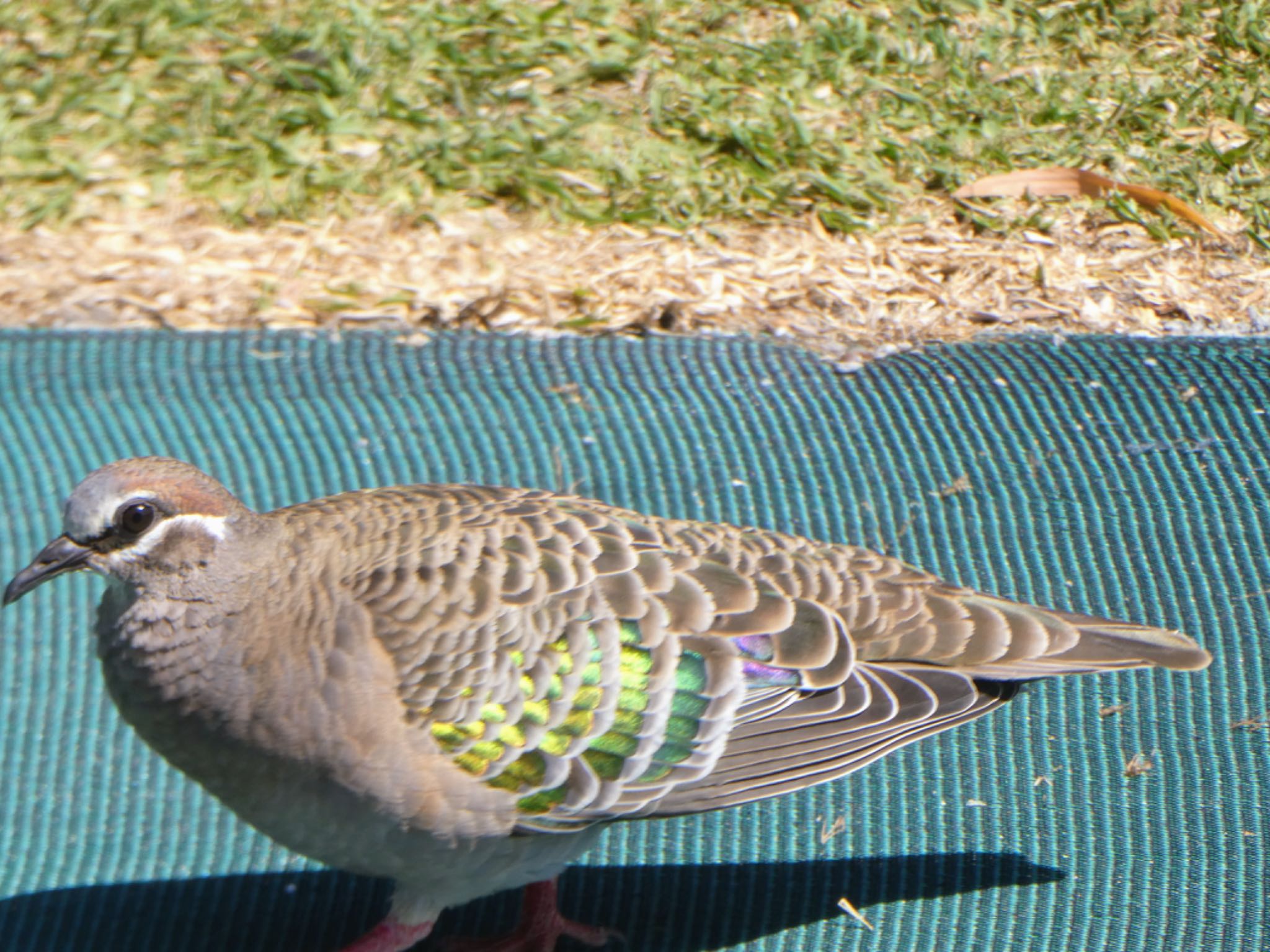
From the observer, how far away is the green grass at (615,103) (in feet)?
18.3

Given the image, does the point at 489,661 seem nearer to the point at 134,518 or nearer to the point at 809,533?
the point at 134,518

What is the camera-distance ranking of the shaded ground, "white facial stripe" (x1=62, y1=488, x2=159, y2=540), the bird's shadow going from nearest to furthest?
"white facial stripe" (x1=62, y1=488, x2=159, y2=540), the bird's shadow, the shaded ground

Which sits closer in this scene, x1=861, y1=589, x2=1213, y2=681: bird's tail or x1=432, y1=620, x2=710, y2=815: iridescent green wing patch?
x1=432, y1=620, x2=710, y2=815: iridescent green wing patch

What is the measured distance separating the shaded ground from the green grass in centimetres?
16

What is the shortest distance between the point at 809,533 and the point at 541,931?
4.82 ft

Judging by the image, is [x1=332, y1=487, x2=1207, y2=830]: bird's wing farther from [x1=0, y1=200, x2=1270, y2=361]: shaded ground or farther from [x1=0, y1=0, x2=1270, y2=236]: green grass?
[x1=0, y1=0, x2=1270, y2=236]: green grass

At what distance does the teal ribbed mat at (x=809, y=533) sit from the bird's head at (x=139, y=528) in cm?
97

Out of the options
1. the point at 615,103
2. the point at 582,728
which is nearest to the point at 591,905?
the point at 582,728

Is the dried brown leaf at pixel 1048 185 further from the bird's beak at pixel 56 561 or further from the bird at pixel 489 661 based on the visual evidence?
Answer: the bird's beak at pixel 56 561

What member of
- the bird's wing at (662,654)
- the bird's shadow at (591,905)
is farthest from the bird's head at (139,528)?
the bird's shadow at (591,905)

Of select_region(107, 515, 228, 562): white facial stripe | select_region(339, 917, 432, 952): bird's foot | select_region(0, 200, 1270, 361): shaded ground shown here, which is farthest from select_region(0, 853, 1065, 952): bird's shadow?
select_region(0, 200, 1270, 361): shaded ground

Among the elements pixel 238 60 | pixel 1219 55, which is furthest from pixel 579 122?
pixel 1219 55

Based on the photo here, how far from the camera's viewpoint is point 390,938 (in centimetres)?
305

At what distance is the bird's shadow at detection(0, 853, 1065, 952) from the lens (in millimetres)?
3191
